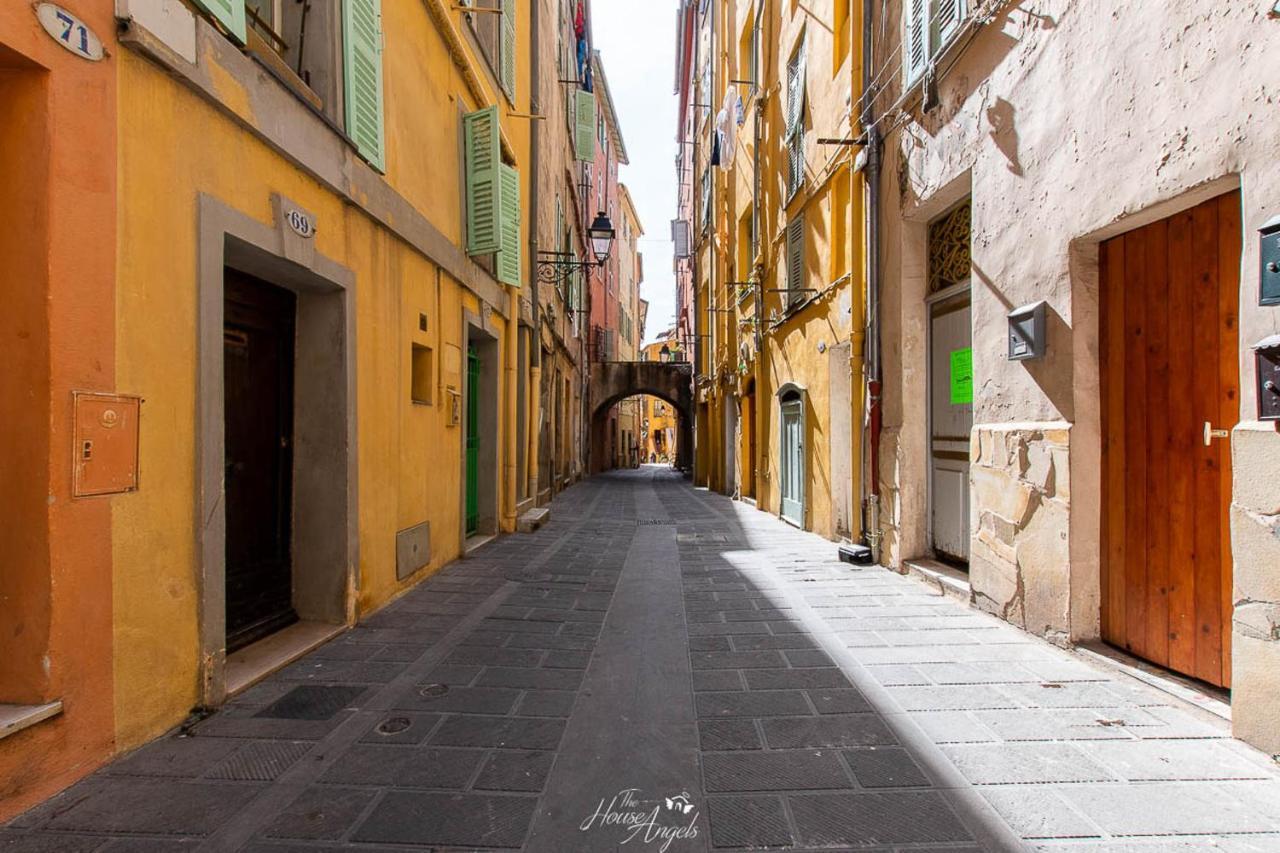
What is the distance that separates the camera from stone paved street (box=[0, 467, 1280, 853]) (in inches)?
80.7

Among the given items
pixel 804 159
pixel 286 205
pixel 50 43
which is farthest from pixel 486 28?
pixel 50 43

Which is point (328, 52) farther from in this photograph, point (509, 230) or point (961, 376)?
point (961, 376)

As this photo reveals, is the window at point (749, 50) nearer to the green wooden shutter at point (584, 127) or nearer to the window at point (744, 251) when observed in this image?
the window at point (744, 251)

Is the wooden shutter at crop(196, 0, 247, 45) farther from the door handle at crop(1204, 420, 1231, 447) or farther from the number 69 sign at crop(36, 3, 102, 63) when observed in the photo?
the door handle at crop(1204, 420, 1231, 447)

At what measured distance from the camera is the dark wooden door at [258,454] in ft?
12.3

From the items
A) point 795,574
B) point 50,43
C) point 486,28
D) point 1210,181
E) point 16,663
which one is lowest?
point 795,574

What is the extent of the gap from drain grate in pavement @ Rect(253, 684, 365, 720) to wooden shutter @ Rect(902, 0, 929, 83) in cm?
595

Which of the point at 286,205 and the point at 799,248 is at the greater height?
the point at 799,248

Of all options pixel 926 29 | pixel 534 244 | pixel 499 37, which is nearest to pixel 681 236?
pixel 534 244

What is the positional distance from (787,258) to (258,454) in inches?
297

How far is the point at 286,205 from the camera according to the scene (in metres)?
3.51

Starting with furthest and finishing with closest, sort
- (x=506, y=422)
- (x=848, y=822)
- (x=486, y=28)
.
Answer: (x=506, y=422), (x=486, y=28), (x=848, y=822)

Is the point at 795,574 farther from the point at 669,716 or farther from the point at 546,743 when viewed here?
the point at 546,743

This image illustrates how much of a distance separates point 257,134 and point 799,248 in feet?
23.3
